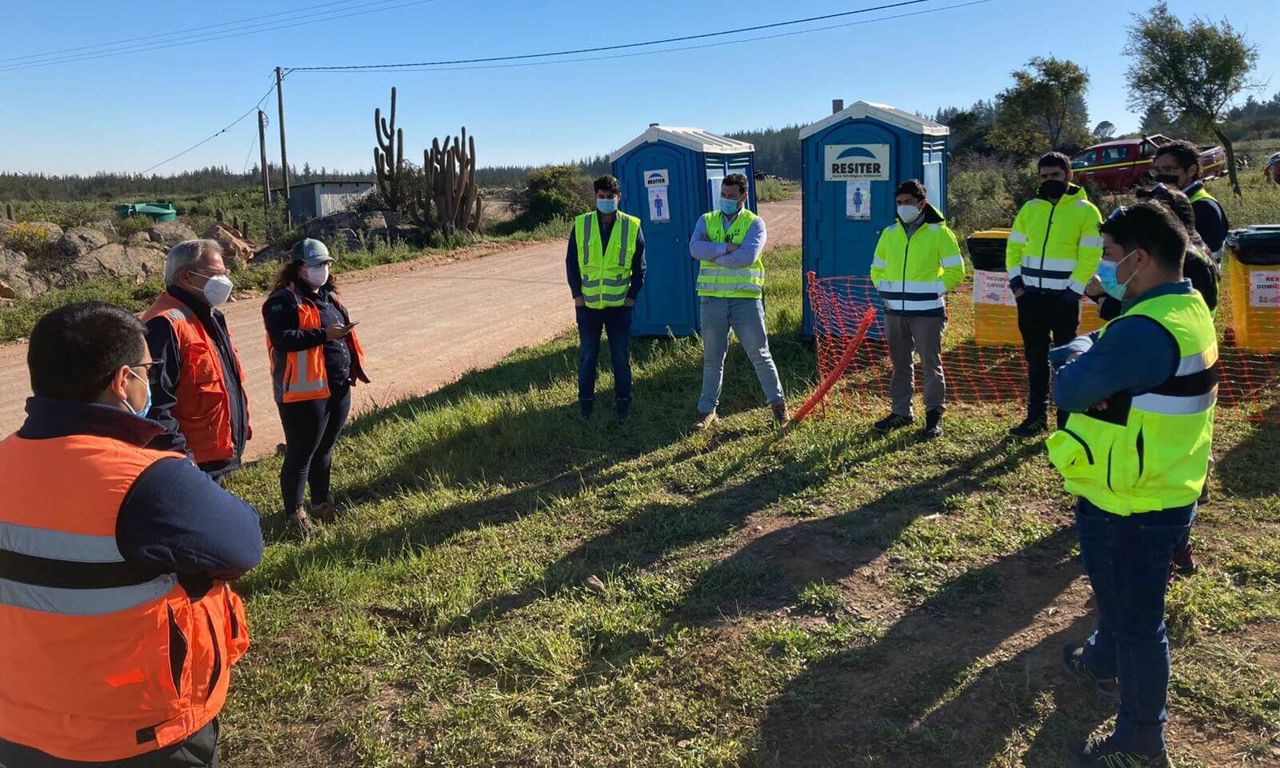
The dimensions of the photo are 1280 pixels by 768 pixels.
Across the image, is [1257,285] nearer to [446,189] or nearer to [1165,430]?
[1165,430]

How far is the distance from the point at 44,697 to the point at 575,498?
3.35 meters

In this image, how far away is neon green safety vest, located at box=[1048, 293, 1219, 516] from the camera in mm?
2494

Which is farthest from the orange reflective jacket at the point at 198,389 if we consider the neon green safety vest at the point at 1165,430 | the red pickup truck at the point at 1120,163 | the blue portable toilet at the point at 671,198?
the red pickup truck at the point at 1120,163

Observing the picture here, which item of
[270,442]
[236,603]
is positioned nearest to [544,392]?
[270,442]

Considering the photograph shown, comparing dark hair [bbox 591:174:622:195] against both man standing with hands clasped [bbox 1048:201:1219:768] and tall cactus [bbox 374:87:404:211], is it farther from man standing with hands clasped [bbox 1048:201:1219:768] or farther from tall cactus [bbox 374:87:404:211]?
tall cactus [bbox 374:87:404:211]

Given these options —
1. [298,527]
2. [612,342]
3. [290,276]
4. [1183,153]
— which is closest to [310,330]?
[290,276]

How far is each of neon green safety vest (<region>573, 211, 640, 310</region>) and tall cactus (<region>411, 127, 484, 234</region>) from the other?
1680 centimetres

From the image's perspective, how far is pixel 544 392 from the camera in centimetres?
758

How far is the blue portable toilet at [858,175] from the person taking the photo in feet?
24.6

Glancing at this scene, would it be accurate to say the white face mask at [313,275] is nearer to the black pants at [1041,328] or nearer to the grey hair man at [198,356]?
the grey hair man at [198,356]

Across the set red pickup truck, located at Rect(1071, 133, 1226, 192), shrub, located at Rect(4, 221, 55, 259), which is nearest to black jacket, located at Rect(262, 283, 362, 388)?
shrub, located at Rect(4, 221, 55, 259)

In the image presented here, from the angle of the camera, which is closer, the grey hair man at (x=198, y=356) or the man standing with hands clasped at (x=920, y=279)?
the grey hair man at (x=198, y=356)

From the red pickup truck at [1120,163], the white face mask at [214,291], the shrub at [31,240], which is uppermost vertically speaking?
the red pickup truck at [1120,163]

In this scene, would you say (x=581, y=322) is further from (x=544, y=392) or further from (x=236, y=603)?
(x=236, y=603)
